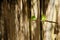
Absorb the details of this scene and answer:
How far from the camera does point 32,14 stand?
3.62 feet

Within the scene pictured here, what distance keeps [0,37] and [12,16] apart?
0.87 ft

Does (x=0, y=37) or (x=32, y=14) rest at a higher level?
(x=32, y=14)

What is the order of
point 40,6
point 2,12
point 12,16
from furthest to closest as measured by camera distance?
point 2,12, point 12,16, point 40,6

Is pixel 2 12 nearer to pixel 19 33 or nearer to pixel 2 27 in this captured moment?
pixel 2 27

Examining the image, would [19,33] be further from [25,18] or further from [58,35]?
[58,35]

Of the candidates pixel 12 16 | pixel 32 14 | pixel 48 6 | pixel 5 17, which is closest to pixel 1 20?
pixel 5 17

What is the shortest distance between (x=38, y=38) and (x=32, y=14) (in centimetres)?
18

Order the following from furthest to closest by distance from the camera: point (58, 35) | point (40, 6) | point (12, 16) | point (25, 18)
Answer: point (12, 16) < point (25, 18) < point (40, 6) < point (58, 35)

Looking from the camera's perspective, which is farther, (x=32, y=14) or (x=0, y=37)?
(x=0, y=37)

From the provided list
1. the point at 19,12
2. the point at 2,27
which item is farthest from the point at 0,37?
the point at 19,12

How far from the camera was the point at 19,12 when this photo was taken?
48.4 inches

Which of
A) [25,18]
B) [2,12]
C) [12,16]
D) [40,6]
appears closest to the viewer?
[40,6]

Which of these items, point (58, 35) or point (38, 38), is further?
point (38, 38)

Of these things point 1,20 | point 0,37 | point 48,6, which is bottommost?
point 0,37
